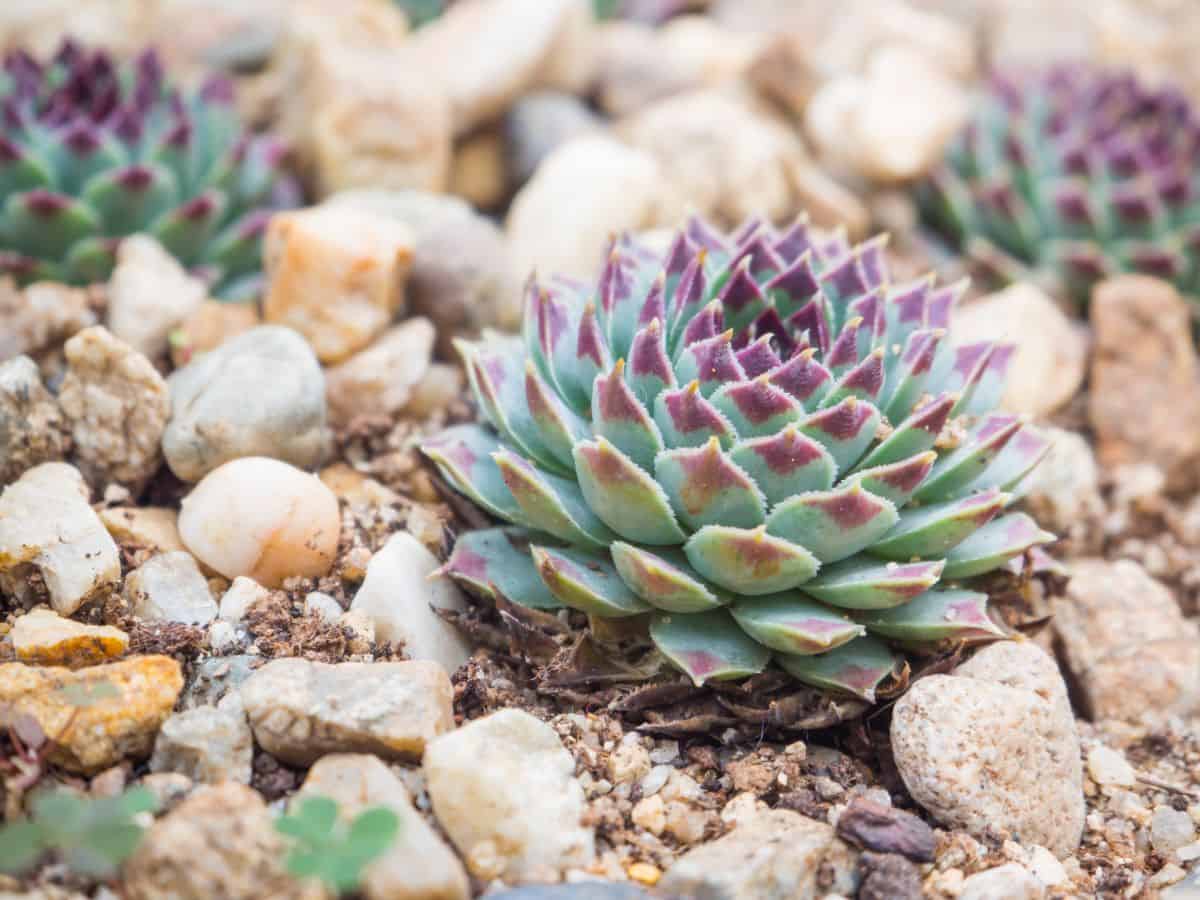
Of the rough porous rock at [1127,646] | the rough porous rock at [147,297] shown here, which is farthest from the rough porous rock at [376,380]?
the rough porous rock at [1127,646]

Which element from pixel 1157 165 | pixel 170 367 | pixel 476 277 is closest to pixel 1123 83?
pixel 1157 165

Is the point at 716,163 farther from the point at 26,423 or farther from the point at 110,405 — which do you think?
the point at 26,423

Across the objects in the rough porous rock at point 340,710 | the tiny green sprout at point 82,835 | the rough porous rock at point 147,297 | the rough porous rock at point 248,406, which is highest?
the rough porous rock at point 147,297

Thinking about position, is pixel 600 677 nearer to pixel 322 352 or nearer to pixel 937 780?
pixel 937 780

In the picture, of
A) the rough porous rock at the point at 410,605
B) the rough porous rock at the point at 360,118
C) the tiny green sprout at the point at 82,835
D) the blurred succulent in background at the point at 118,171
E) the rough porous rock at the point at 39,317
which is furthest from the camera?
the rough porous rock at the point at 360,118

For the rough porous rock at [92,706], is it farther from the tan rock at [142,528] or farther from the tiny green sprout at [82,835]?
the tan rock at [142,528]

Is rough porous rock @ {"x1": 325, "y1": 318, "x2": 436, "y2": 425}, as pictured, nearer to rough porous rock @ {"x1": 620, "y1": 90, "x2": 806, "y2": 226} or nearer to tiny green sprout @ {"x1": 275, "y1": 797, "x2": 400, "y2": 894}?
rough porous rock @ {"x1": 620, "y1": 90, "x2": 806, "y2": 226}

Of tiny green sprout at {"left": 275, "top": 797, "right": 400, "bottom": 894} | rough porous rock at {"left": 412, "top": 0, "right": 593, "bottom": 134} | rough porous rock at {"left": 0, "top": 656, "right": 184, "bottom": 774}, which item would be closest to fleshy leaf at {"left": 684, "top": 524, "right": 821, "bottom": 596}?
tiny green sprout at {"left": 275, "top": 797, "right": 400, "bottom": 894}
